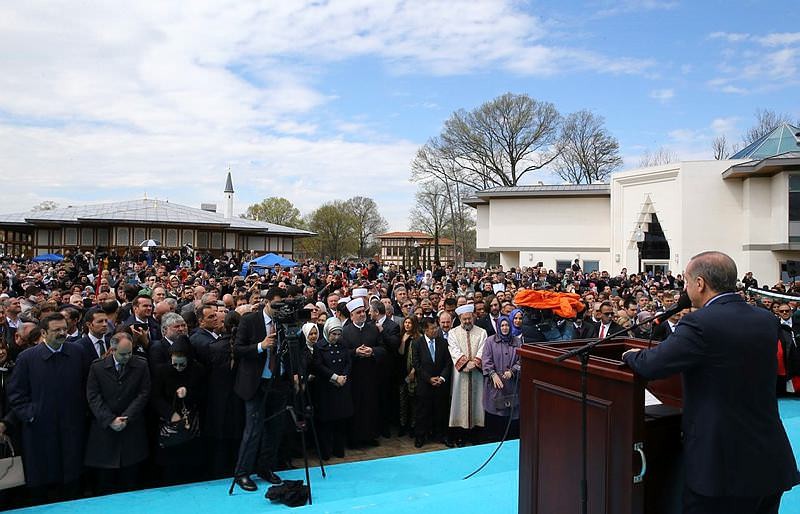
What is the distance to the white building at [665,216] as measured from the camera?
80.3 ft

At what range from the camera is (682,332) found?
8.16 ft

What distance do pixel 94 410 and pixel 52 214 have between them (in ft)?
136

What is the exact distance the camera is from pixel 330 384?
693 cm

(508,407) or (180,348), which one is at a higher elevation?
(180,348)

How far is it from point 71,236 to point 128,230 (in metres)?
4.20

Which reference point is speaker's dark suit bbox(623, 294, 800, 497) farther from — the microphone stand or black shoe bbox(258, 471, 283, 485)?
black shoe bbox(258, 471, 283, 485)

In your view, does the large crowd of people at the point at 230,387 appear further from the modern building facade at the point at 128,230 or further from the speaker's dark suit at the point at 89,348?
the modern building facade at the point at 128,230

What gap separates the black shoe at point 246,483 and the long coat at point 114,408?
89cm

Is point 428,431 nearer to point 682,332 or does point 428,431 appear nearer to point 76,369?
point 76,369

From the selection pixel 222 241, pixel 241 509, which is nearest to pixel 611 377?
pixel 241 509

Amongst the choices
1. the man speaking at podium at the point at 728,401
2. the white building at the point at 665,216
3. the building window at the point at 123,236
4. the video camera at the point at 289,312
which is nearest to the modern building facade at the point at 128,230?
the building window at the point at 123,236

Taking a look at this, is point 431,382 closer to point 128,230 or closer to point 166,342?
point 166,342

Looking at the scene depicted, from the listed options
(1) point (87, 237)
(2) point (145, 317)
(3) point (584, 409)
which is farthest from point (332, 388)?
(1) point (87, 237)

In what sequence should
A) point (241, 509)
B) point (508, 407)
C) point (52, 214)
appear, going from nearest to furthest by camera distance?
point (241, 509)
point (508, 407)
point (52, 214)
